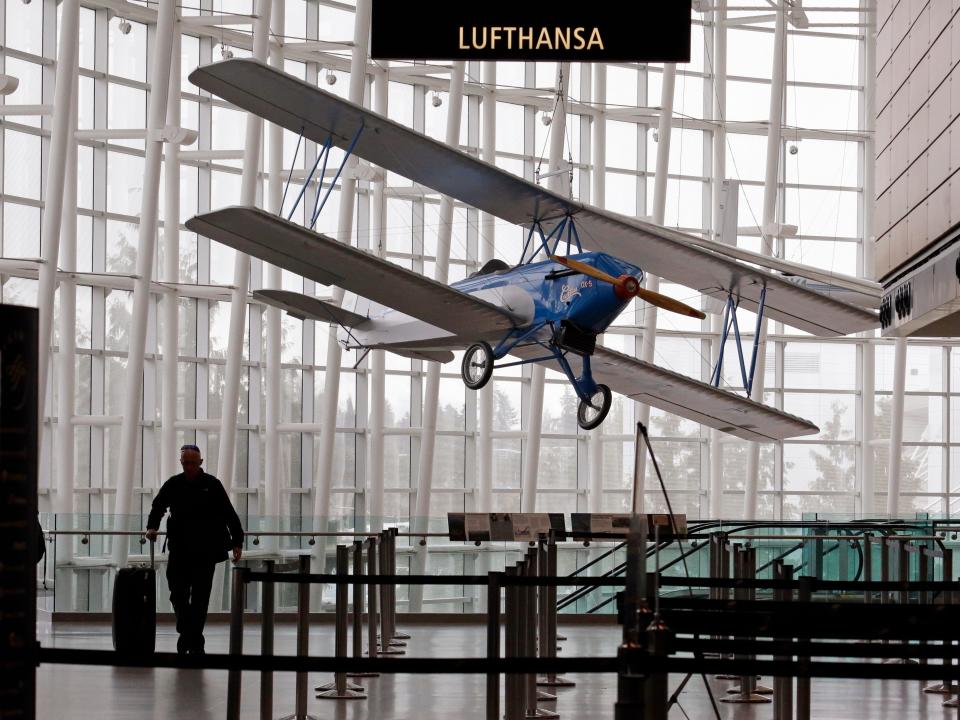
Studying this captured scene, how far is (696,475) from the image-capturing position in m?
27.5

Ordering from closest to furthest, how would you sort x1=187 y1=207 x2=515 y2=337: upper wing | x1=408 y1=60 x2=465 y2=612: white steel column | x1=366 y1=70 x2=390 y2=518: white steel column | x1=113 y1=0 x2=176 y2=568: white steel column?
x1=187 y1=207 x2=515 y2=337: upper wing
x1=113 y1=0 x2=176 y2=568: white steel column
x1=408 y1=60 x2=465 y2=612: white steel column
x1=366 y1=70 x2=390 y2=518: white steel column

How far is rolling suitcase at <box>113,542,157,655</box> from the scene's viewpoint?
30.0 feet

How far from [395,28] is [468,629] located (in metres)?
7.03

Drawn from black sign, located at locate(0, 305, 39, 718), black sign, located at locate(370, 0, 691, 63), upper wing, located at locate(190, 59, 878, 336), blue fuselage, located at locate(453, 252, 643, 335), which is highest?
upper wing, located at locate(190, 59, 878, 336)

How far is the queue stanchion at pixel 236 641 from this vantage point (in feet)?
18.3

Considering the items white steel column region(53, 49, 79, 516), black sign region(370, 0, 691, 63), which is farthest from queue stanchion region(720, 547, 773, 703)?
white steel column region(53, 49, 79, 516)

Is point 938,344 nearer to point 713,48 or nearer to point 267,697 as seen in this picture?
point 713,48

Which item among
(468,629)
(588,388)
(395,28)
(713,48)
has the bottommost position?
(468,629)

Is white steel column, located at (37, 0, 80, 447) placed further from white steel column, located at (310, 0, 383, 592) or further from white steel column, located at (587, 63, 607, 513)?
white steel column, located at (587, 63, 607, 513)

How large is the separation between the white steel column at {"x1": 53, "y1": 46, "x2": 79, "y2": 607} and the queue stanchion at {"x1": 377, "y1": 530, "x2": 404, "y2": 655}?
885cm

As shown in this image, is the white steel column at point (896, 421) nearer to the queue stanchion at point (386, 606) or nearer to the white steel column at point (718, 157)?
the white steel column at point (718, 157)

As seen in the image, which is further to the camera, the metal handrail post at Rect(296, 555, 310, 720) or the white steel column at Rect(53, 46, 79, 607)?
the white steel column at Rect(53, 46, 79, 607)

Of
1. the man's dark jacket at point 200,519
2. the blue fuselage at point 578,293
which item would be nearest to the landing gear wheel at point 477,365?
the blue fuselage at point 578,293

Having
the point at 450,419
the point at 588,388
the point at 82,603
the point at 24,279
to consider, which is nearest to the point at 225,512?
the point at 82,603
